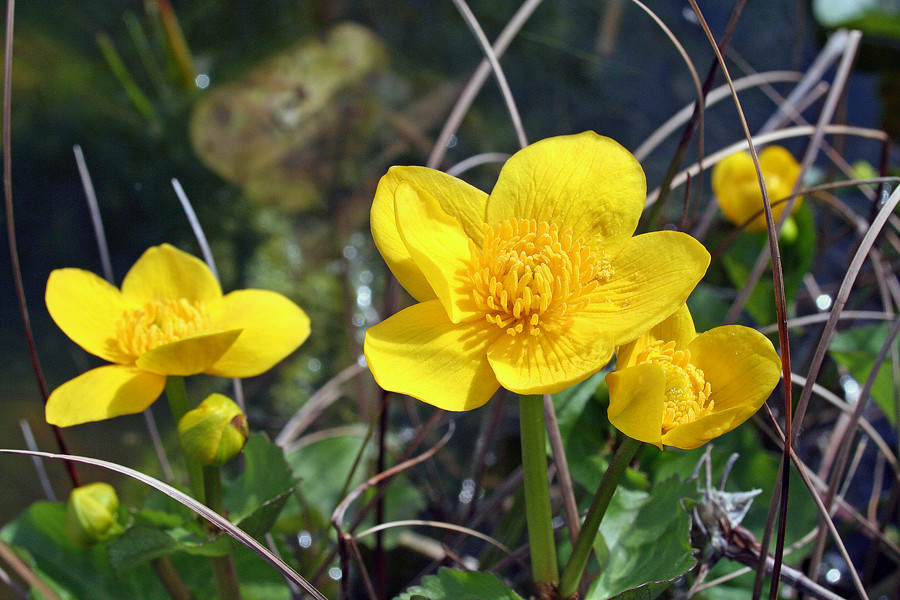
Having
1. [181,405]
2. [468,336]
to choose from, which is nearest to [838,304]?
[468,336]

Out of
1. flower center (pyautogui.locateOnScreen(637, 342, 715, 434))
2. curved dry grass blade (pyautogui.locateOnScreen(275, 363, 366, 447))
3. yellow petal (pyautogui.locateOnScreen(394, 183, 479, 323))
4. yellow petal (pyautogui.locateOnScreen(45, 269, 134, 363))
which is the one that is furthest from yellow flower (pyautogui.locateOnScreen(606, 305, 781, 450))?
curved dry grass blade (pyautogui.locateOnScreen(275, 363, 366, 447))

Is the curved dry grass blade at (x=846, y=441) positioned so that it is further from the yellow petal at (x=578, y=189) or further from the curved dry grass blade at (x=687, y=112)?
the curved dry grass blade at (x=687, y=112)

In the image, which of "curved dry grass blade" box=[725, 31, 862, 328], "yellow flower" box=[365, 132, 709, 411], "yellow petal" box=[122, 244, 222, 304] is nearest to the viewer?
"yellow flower" box=[365, 132, 709, 411]

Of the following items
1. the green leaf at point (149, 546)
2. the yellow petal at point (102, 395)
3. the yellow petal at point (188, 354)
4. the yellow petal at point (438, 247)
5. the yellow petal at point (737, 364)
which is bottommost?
the green leaf at point (149, 546)

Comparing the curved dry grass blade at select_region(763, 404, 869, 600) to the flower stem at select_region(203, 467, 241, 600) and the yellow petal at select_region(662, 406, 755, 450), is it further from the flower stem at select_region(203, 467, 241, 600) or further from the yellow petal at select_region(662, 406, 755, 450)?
the flower stem at select_region(203, 467, 241, 600)

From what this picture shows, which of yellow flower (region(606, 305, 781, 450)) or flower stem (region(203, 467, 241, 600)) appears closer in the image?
yellow flower (region(606, 305, 781, 450))

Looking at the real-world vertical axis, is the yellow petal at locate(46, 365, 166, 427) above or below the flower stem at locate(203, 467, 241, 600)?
above

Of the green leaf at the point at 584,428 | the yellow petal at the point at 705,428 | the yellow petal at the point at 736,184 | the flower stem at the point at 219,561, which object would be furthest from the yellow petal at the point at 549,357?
the yellow petal at the point at 736,184
